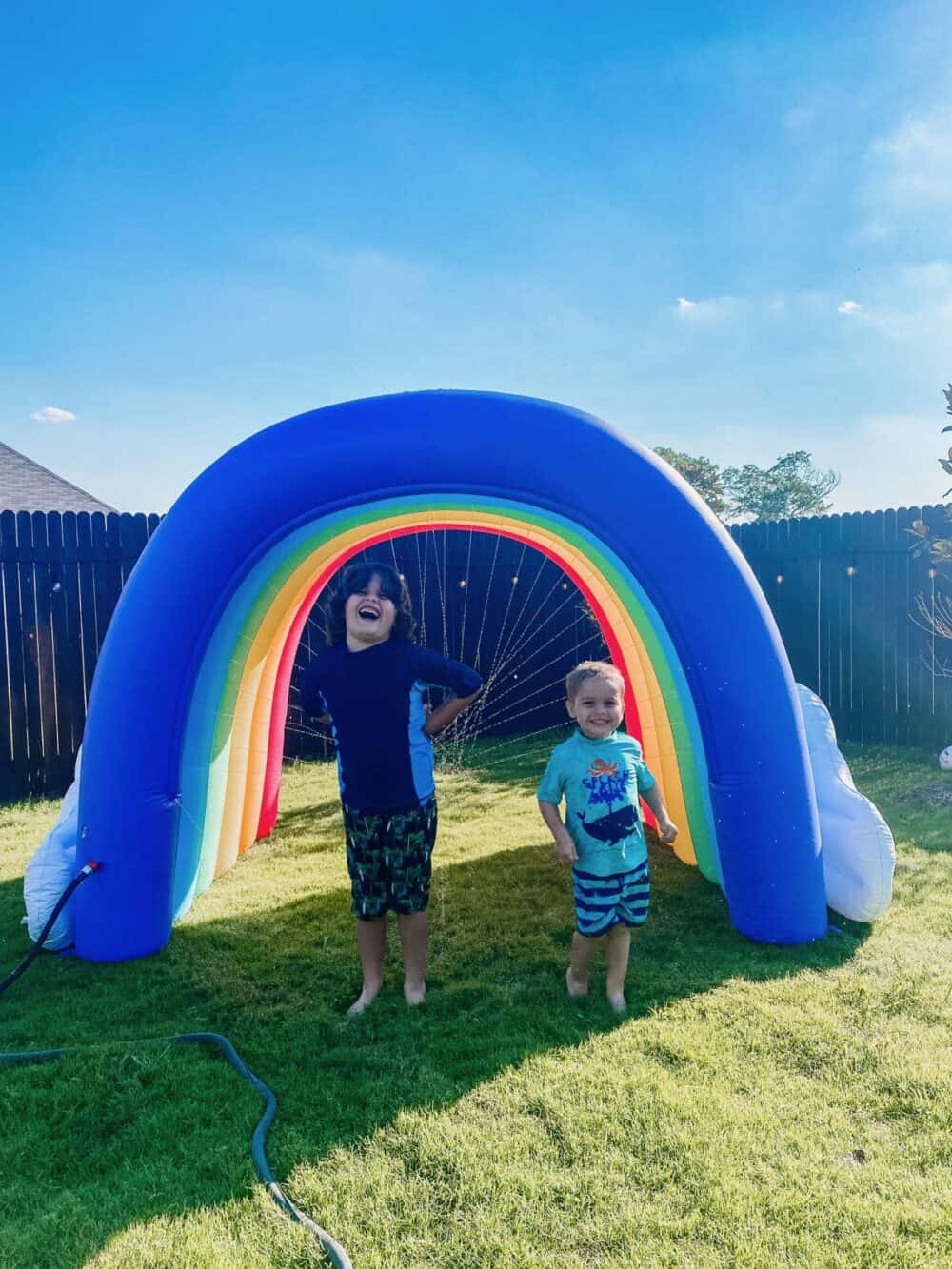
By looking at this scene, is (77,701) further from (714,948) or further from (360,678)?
(714,948)

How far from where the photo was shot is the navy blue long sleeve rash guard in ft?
9.55

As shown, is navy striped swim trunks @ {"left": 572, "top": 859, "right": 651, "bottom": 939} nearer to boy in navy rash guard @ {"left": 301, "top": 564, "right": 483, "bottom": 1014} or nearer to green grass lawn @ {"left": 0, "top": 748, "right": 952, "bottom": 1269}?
green grass lawn @ {"left": 0, "top": 748, "right": 952, "bottom": 1269}

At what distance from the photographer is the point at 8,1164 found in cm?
209

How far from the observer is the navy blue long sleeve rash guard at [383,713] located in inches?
115

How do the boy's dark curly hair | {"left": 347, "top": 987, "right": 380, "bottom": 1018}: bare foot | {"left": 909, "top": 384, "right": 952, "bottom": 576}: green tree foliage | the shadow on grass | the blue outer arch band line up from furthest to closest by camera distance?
1. {"left": 909, "top": 384, "right": 952, "bottom": 576}: green tree foliage
2. the blue outer arch band
3. the boy's dark curly hair
4. {"left": 347, "top": 987, "right": 380, "bottom": 1018}: bare foot
5. the shadow on grass

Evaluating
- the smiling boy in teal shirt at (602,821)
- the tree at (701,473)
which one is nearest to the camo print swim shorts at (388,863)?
the smiling boy in teal shirt at (602,821)

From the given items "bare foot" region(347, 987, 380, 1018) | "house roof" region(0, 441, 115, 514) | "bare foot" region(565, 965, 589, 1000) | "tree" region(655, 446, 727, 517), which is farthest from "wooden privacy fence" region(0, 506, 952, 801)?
"tree" region(655, 446, 727, 517)

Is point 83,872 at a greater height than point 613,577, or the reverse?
point 613,577

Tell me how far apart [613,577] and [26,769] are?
5366 millimetres

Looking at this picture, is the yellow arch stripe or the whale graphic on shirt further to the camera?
the yellow arch stripe

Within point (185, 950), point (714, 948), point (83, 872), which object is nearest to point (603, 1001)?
point (714, 948)

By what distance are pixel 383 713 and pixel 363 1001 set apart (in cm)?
103

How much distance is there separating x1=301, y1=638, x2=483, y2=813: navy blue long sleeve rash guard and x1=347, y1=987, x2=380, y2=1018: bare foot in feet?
2.17

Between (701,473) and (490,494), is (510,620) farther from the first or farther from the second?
(701,473)
